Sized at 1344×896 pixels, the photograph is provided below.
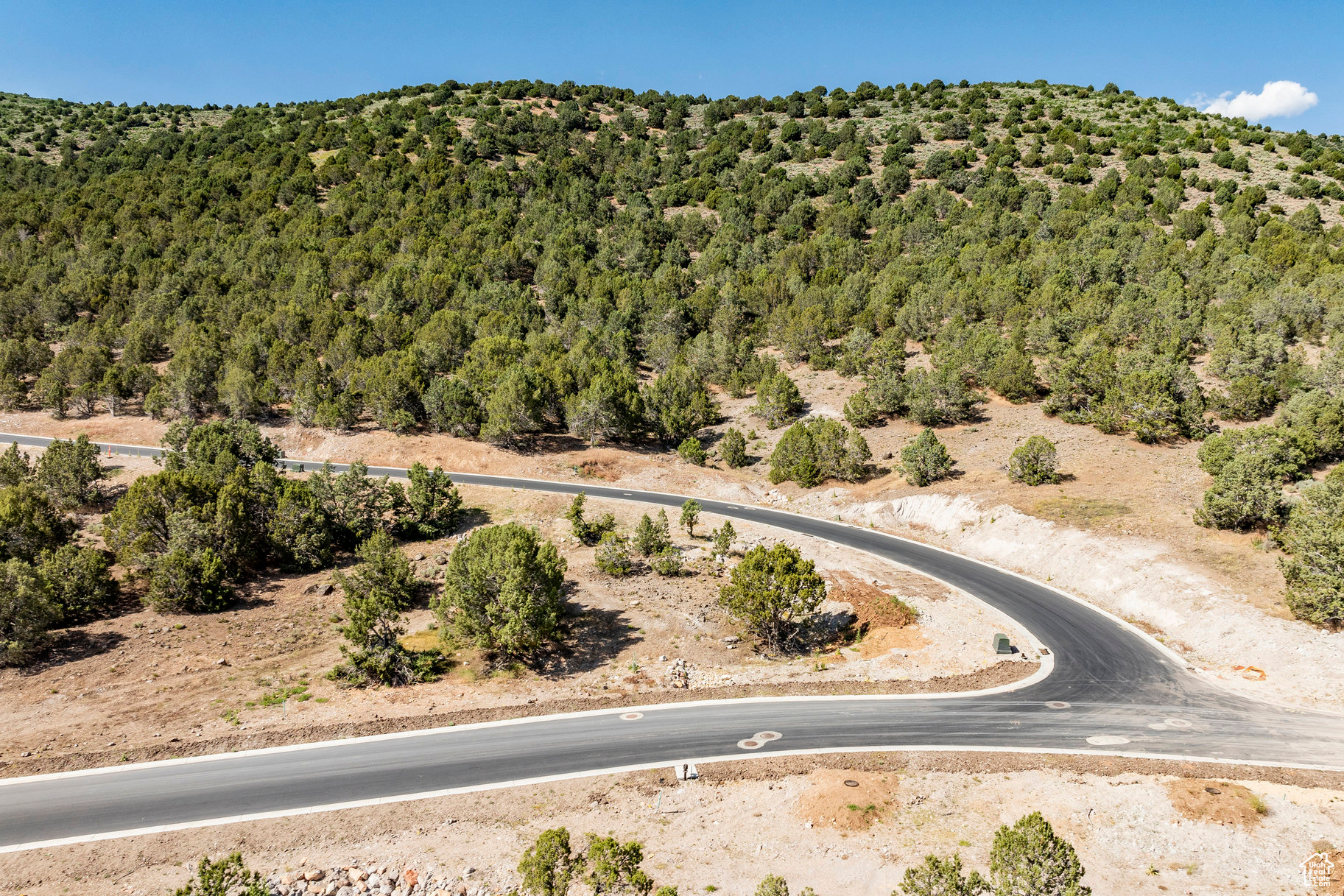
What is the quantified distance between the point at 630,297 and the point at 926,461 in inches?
1991

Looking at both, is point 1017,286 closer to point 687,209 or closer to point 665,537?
point 665,537

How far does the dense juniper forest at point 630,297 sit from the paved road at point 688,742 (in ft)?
30.5

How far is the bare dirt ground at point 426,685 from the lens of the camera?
24.6 metres

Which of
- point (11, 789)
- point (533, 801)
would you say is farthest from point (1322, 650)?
point (11, 789)

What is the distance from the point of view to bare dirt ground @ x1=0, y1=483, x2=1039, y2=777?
24.6m

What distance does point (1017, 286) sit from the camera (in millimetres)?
72688

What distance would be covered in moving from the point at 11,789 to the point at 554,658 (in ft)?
63.9

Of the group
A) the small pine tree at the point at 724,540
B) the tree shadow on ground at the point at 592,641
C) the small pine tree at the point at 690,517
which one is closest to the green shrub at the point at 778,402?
the small pine tree at the point at 690,517

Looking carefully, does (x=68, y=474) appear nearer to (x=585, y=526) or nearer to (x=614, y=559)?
(x=585, y=526)

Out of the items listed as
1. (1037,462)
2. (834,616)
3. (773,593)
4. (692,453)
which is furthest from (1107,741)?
(692,453)

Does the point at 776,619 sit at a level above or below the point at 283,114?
below

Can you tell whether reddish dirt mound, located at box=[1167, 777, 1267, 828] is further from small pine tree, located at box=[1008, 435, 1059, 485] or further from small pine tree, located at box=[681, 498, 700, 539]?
small pine tree, located at box=[681, 498, 700, 539]

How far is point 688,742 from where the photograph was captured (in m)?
24.3

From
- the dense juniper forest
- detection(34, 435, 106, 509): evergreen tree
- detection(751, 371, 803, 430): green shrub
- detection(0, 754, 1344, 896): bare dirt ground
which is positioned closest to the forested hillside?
the dense juniper forest
